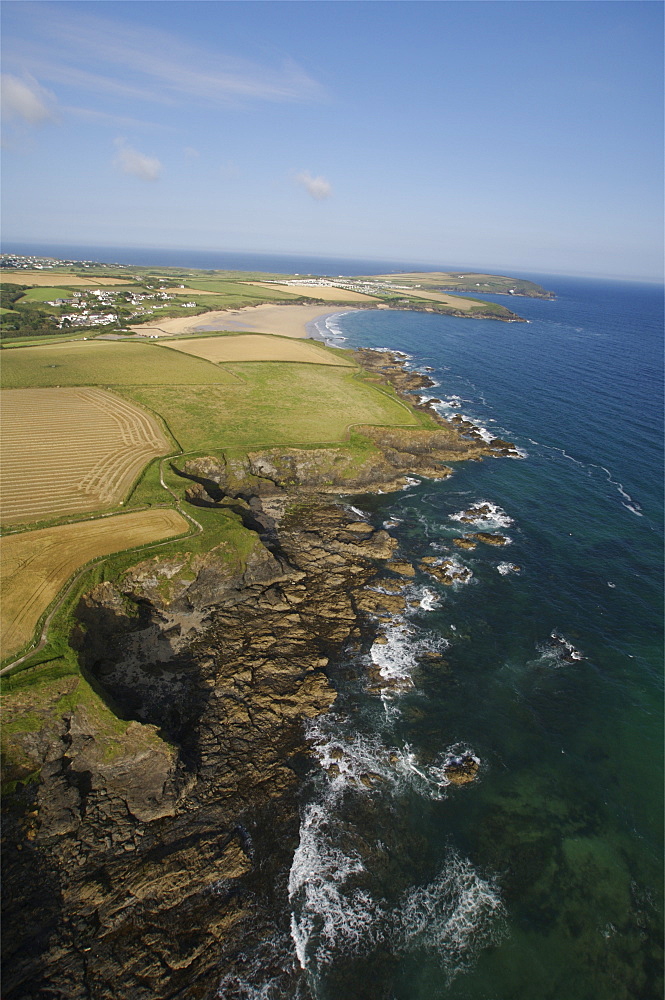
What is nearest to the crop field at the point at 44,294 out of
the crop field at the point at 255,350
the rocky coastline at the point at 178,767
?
the crop field at the point at 255,350

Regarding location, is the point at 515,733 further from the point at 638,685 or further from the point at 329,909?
the point at 329,909

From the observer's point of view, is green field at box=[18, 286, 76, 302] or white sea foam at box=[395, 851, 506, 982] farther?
green field at box=[18, 286, 76, 302]

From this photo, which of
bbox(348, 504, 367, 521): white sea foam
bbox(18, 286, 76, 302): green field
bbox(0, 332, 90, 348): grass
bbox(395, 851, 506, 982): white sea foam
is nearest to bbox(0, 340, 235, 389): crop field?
bbox(0, 332, 90, 348): grass

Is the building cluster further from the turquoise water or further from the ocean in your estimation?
the turquoise water

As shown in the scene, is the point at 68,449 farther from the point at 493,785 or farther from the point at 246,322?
the point at 246,322

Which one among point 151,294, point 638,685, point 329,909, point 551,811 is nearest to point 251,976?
point 329,909

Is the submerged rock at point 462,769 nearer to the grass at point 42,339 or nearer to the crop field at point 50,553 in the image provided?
the crop field at point 50,553

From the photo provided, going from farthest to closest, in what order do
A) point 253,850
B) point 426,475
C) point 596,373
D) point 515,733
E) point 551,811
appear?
point 596,373, point 426,475, point 515,733, point 551,811, point 253,850
